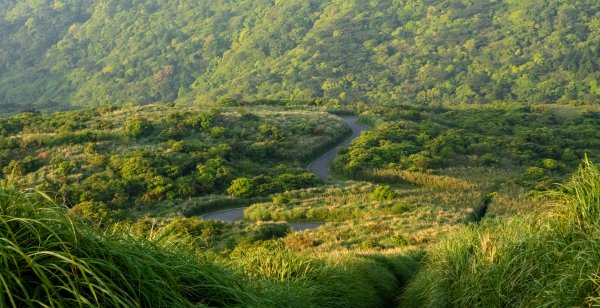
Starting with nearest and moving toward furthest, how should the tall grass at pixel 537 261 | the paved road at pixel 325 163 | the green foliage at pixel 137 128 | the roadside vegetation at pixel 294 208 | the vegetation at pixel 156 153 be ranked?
the roadside vegetation at pixel 294 208
the tall grass at pixel 537 261
the vegetation at pixel 156 153
the paved road at pixel 325 163
the green foliage at pixel 137 128

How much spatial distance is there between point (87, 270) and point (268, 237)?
21.6 meters

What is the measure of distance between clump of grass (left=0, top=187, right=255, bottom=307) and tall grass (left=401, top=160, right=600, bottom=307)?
4115 mm

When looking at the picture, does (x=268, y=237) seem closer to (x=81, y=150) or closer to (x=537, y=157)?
(x=81, y=150)

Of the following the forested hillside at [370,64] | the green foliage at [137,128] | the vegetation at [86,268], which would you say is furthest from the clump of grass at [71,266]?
the forested hillside at [370,64]

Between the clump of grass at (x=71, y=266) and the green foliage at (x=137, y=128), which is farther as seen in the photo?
the green foliage at (x=137, y=128)

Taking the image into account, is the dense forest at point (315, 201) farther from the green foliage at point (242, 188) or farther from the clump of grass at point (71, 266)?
the green foliage at point (242, 188)

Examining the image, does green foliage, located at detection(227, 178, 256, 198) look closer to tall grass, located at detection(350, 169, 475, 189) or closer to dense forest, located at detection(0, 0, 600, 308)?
dense forest, located at detection(0, 0, 600, 308)

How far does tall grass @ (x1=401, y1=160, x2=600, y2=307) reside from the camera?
282 inches

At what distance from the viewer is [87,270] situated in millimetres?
4270

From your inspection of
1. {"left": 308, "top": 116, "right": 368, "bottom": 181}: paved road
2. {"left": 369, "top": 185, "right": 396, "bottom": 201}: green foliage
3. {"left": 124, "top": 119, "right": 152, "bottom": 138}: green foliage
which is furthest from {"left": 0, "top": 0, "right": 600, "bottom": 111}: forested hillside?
{"left": 369, "top": 185, "right": 396, "bottom": 201}: green foliage

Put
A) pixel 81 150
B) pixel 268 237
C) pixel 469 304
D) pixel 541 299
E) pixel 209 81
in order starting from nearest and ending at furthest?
pixel 541 299 → pixel 469 304 → pixel 268 237 → pixel 81 150 → pixel 209 81

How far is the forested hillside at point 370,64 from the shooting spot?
470ft

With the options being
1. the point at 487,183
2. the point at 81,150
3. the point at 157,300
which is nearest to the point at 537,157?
the point at 487,183

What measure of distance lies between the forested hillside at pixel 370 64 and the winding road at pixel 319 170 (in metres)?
70.5
